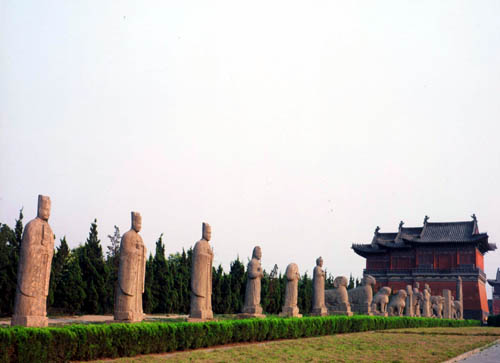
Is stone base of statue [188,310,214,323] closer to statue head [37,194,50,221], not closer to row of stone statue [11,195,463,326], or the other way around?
row of stone statue [11,195,463,326]

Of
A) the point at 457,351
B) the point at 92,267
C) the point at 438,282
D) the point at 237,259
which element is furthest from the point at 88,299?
the point at 438,282

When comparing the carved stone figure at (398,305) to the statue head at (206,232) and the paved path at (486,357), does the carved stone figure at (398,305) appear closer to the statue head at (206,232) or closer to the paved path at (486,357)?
the paved path at (486,357)

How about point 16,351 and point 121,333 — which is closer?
point 16,351

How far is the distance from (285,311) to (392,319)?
9220 millimetres

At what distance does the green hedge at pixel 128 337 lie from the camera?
384 inches

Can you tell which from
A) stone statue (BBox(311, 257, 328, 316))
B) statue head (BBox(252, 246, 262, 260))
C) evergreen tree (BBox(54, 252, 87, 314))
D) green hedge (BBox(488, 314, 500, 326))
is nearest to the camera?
statue head (BBox(252, 246, 262, 260))

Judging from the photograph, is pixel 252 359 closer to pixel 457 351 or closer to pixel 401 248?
pixel 457 351

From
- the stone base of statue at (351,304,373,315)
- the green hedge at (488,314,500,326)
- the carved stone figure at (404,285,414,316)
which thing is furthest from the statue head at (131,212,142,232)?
the green hedge at (488,314,500,326)

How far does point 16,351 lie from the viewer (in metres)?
9.59

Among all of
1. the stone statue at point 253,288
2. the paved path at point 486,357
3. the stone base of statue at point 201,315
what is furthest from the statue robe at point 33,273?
the paved path at point 486,357

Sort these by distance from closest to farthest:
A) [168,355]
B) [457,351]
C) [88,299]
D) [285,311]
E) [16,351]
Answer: [16,351] → [168,355] → [457,351] → [285,311] → [88,299]

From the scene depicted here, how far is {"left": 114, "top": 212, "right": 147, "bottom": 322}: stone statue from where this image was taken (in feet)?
43.6

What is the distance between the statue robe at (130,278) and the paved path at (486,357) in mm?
7755

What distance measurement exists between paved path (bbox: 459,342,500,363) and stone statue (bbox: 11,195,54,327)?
9509mm
